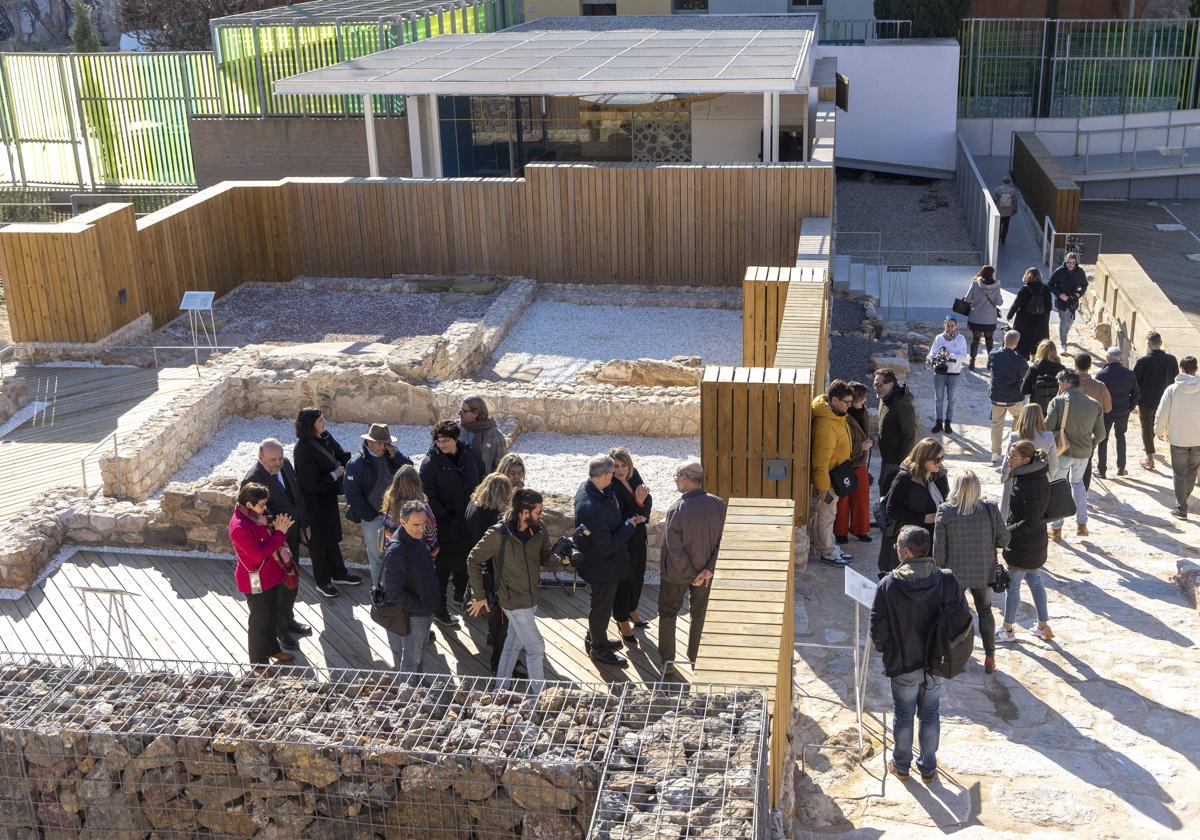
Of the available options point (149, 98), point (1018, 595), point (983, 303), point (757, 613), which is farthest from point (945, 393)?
point (149, 98)

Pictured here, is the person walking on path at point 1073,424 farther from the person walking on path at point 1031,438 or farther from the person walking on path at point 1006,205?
the person walking on path at point 1006,205

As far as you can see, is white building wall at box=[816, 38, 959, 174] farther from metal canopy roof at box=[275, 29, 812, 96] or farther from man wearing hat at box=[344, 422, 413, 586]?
man wearing hat at box=[344, 422, 413, 586]

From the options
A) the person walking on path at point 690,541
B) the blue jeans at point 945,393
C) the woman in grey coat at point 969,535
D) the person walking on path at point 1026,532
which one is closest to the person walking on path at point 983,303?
the blue jeans at point 945,393

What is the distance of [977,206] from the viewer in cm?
2261

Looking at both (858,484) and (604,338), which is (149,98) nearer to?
(604,338)

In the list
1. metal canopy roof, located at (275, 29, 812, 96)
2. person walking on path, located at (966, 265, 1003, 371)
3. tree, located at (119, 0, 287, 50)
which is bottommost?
person walking on path, located at (966, 265, 1003, 371)

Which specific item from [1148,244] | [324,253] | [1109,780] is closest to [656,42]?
[324,253]

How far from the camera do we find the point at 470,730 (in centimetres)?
614

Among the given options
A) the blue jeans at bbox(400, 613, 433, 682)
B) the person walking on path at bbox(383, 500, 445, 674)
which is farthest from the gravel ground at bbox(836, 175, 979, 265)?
the person walking on path at bbox(383, 500, 445, 674)

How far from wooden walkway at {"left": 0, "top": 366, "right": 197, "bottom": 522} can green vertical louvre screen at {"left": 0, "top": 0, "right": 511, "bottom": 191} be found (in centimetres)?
1017

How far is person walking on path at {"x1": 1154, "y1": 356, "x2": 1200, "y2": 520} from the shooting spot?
10.8m

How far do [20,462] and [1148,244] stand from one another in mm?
20030

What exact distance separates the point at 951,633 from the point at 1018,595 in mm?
1921

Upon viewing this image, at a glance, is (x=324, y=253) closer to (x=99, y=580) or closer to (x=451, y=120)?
(x=451, y=120)
